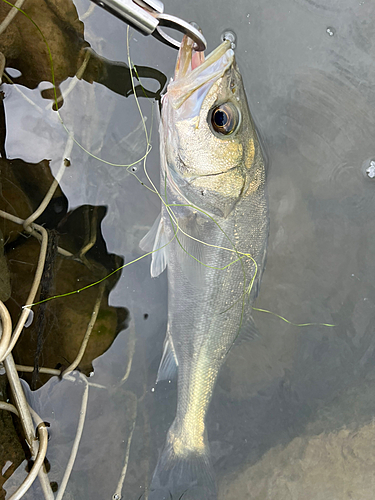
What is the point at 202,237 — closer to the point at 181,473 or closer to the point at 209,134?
the point at 209,134

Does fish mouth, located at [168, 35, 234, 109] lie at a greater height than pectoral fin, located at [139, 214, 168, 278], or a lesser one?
greater

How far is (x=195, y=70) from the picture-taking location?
1.36 metres

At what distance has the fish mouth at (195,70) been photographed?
1.36 metres

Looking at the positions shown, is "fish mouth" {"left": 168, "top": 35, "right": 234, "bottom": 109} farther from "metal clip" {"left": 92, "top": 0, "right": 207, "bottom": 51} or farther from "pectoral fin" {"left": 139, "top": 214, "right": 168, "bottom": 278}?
"pectoral fin" {"left": 139, "top": 214, "right": 168, "bottom": 278}

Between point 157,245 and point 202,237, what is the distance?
0.85ft

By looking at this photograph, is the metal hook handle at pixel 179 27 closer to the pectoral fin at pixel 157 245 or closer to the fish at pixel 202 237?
the fish at pixel 202 237

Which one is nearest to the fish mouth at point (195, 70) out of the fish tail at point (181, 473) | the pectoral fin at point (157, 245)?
the pectoral fin at point (157, 245)

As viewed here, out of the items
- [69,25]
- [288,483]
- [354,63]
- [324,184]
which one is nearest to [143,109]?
[69,25]

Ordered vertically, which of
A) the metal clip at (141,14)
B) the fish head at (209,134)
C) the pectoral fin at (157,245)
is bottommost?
the pectoral fin at (157,245)

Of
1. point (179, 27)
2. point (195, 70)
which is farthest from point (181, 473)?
point (179, 27)

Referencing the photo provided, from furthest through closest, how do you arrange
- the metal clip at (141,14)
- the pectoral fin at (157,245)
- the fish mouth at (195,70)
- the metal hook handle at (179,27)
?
the pectoral fin at (157,245)
the fish mouth at (195,70)
the metal hook handle at (179,27)
the metal clip at (141,14)

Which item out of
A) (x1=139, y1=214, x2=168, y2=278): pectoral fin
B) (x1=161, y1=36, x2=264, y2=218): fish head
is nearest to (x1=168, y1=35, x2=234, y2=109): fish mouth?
(x1=161, y1=36, x2=264, y2=218): fish head

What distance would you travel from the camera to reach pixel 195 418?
67.7 inches

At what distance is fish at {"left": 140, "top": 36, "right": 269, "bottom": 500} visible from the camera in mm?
1402
